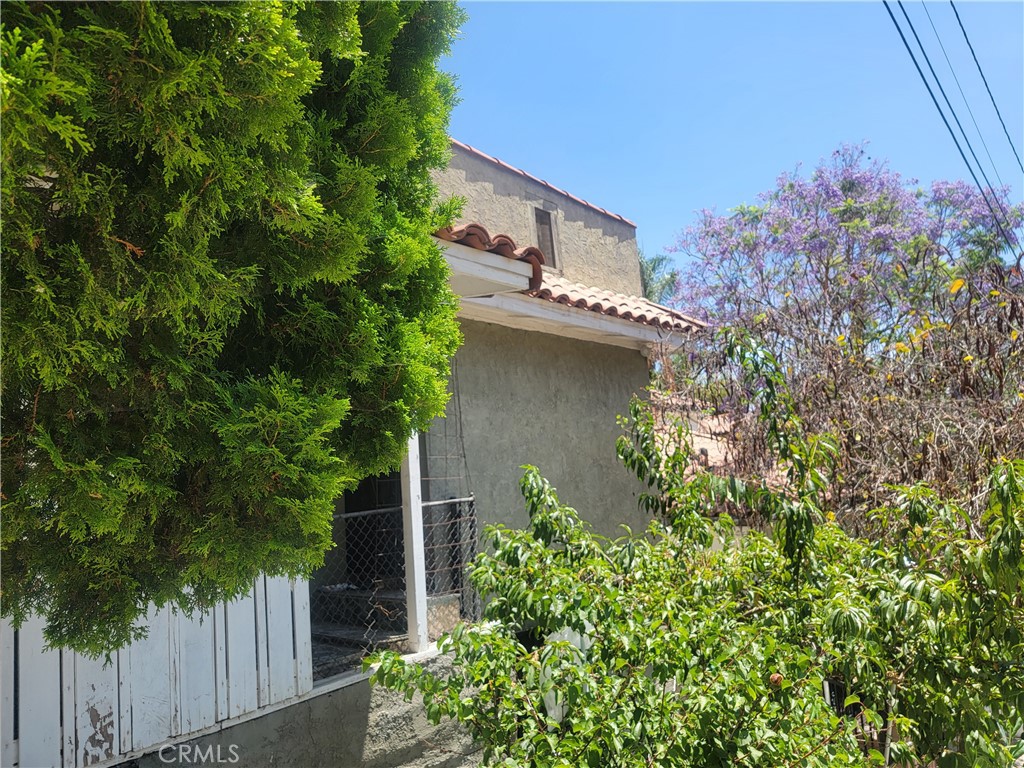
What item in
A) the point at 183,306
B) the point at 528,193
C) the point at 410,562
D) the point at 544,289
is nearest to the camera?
the point at 183,306

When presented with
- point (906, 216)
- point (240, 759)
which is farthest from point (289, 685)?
point (906, 216)

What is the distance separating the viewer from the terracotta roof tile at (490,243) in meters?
4.45

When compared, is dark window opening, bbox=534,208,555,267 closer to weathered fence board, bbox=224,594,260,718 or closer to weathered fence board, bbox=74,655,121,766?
weathered fence board, bbox=224,594,260,718

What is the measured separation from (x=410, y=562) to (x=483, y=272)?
2.13 m

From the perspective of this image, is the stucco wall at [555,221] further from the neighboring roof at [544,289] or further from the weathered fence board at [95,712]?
the weathered fence board at [95,712]

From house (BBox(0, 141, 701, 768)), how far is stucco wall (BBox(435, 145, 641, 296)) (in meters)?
0.04

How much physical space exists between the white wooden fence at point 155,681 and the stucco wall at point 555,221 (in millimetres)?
6038

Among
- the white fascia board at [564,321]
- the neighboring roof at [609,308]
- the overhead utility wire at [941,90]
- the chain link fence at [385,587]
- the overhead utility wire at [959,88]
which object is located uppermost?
the overhead utility wire at [959,88]

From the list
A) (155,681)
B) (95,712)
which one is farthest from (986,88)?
(95,712)

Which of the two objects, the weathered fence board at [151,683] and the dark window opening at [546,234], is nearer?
the weathered fence board at [151,683]

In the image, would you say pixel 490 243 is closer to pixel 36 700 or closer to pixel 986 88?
pixel 36 700

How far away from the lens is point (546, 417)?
23.7ft

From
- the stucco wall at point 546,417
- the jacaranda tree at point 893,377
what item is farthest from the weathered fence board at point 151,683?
the jacaranda tree at point 893,377

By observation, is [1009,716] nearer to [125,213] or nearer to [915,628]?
[915,628]
